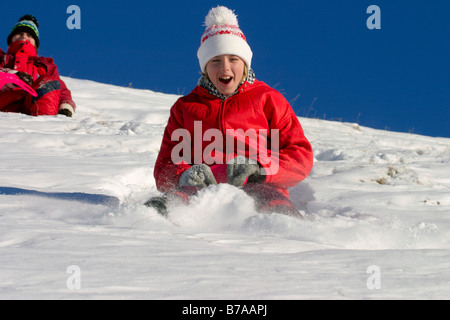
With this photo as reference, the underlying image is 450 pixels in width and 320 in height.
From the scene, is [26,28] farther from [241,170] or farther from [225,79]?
[241,170]

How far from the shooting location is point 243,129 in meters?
3.51

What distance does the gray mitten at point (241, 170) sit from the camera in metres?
3.16

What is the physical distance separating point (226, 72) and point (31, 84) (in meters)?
4.53

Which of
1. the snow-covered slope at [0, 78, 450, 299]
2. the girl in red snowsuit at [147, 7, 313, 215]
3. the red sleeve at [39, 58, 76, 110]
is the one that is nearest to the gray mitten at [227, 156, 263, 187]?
→ the girl in red snowsuit at [147, 7, 313, 215]

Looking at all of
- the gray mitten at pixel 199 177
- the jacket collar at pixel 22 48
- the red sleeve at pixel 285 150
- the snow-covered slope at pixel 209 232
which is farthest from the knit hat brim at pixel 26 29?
the gray mitten at pixel 199 177

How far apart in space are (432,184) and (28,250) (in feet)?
11.6

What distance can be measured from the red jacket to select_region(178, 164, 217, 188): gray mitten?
0.24m

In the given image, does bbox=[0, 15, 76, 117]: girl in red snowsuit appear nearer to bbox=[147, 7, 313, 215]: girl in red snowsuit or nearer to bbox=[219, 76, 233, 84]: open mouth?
bbox=[147, 7, 313, 215]: girl in red snowsuit

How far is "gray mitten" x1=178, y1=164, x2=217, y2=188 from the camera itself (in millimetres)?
3115

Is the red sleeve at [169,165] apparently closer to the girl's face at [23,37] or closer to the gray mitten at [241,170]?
the gray mitten at [241,170]

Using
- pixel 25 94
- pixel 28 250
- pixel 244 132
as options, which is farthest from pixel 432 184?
pixel 25 94
